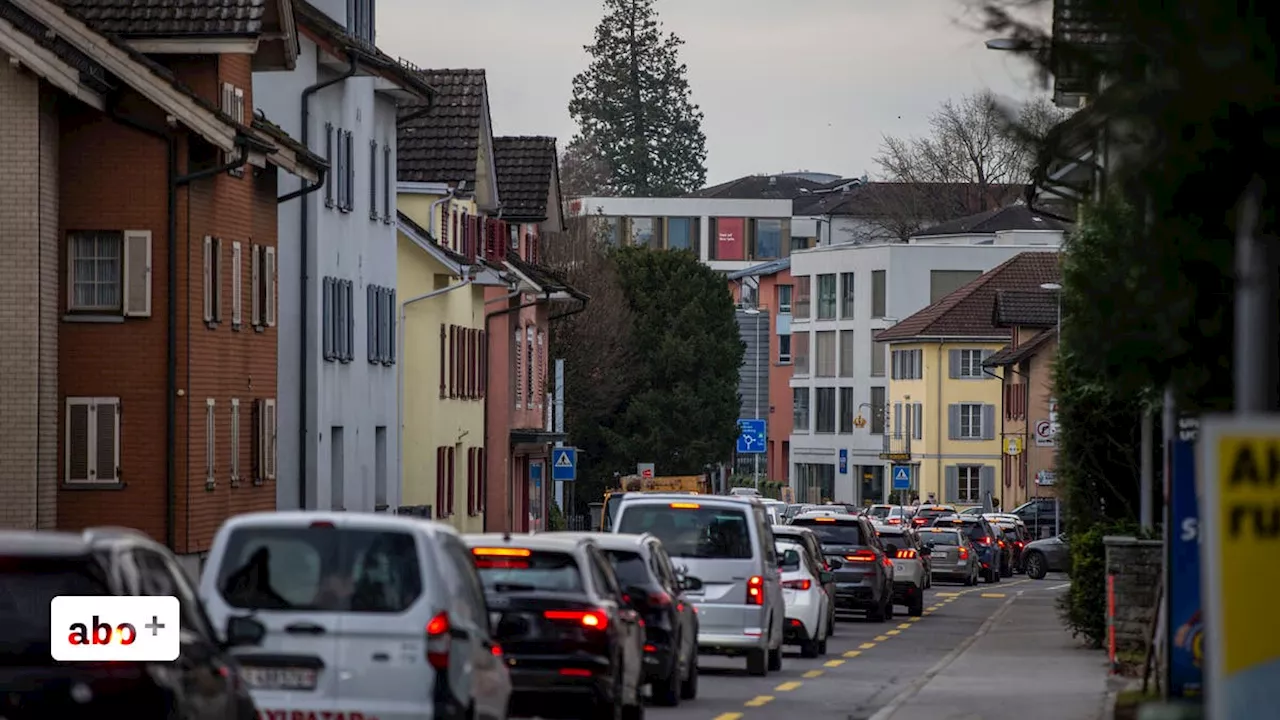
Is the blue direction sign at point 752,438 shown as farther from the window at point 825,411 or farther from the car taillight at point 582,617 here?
the car taillight at point 582,617

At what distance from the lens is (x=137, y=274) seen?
34469 mm

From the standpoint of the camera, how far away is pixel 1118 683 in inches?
934

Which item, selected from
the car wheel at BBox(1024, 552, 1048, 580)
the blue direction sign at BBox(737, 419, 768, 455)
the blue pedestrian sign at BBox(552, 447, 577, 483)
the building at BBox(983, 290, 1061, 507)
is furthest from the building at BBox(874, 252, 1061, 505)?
the blue pedestrian sign at BBox(552, 447, 577, 483)

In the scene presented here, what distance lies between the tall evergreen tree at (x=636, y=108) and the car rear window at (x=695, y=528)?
119921 mm

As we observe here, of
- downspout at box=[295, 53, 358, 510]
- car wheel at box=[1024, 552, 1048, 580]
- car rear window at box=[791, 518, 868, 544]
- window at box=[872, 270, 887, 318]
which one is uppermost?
window at box=[872, 270, 887, 318]

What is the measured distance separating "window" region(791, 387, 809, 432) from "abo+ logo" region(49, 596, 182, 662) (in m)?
124

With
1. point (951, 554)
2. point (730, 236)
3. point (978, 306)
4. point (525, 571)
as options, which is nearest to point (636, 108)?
point (730, 236)

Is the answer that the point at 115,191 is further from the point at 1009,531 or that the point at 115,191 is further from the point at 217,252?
the point at 1009,531

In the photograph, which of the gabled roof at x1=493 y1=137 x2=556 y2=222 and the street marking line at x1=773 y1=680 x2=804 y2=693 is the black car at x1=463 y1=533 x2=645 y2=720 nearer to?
the street marking line at x1=773 y1=680 x2=804 y2=693

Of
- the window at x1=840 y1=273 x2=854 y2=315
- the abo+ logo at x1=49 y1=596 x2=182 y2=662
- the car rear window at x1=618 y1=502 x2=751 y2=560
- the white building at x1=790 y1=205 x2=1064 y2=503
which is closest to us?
the abo+ logo at x1=49 y1=596 x2=182 y2=662

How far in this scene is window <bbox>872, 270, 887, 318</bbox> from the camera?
4970 inches

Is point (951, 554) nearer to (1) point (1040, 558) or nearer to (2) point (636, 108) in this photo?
(1) point (1040, 558)

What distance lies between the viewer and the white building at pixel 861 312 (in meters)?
126

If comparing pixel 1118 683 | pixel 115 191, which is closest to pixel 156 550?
pixel 1118 683
